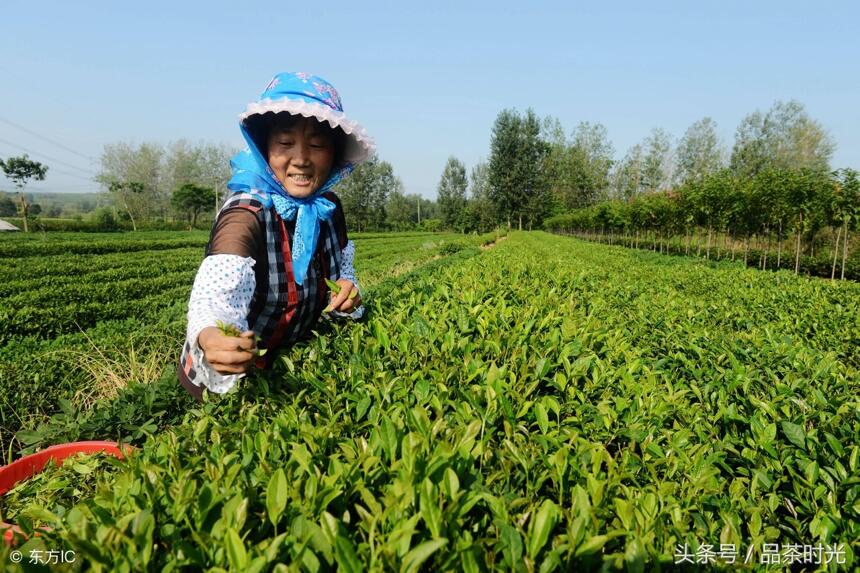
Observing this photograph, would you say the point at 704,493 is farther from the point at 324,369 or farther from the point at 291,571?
the point at 324,369

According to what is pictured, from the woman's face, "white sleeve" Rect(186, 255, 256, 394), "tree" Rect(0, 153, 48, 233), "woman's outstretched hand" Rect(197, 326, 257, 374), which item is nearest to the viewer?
"woman's outstretched hand" Rect(197, 326, 257, 374)

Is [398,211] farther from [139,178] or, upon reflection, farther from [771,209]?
[771,209]

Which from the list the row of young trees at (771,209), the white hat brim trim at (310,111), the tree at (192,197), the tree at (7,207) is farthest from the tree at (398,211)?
the tree at (7,207)

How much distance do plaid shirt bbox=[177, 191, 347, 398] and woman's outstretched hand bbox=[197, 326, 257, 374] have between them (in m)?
0.48

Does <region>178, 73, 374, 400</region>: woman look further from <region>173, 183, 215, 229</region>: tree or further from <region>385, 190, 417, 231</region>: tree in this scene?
<region>385, 190, 417, 231</region>: tree

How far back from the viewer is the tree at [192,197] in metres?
60.7

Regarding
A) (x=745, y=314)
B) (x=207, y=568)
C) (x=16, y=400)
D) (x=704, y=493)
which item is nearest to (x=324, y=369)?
(x=207, y=568)

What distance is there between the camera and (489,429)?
138 cm

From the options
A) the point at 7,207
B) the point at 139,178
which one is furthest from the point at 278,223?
the point at 7,207

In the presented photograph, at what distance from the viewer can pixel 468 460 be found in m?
1.03

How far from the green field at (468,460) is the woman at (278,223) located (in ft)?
0.76

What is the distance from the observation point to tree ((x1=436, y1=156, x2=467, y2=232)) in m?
82.9

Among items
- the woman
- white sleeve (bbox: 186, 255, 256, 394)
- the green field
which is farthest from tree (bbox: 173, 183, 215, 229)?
white sleeve (bbox: 186, 255, 256, 394)

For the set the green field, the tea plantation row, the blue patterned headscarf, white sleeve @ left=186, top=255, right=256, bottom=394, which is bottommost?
the tea plantation row
